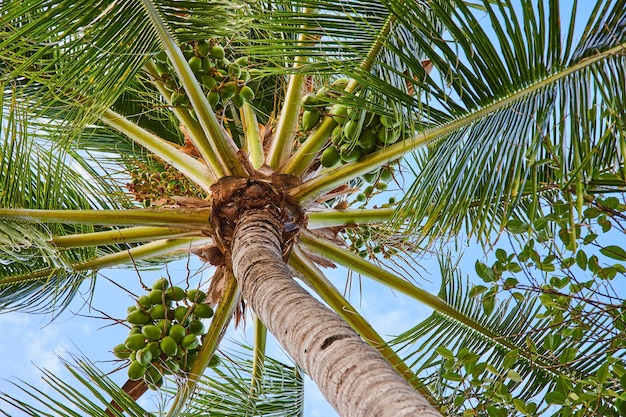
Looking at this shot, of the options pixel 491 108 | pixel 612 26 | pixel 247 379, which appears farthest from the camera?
pixel 247 379

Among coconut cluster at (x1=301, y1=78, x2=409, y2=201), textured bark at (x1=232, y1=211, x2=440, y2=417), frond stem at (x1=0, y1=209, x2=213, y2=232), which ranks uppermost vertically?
frond stem at (x1=0, y1=209, x2=213, y2=232)

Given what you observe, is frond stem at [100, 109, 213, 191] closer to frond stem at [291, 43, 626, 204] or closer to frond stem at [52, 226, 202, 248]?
frond stem at [52, 226, 202, 248]

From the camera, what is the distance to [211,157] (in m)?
3.02

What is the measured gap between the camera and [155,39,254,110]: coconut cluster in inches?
118

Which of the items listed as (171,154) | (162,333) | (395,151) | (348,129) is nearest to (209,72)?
(171,154)

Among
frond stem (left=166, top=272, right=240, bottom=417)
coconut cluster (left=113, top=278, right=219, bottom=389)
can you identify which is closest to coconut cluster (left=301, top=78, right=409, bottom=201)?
frond stem (left=166, top=272, right=240, bottom=417)

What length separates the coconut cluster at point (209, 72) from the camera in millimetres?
2992

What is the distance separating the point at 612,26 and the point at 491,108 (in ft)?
1.67

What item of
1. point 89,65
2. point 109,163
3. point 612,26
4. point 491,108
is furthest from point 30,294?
point 612,26

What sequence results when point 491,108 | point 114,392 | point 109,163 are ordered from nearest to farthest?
point 491,108 → point 114,392 → point 109,163

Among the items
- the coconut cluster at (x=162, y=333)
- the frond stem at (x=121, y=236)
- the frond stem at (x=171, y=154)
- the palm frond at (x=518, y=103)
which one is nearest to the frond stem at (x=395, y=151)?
the palm frond at (x=518, y=103)

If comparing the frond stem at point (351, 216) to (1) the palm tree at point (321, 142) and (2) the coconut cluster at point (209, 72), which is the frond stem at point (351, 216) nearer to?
(1) the palm tree at point (321, 142)

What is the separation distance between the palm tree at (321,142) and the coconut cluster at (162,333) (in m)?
0.08

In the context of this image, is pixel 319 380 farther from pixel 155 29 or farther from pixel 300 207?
pixel 155 29
